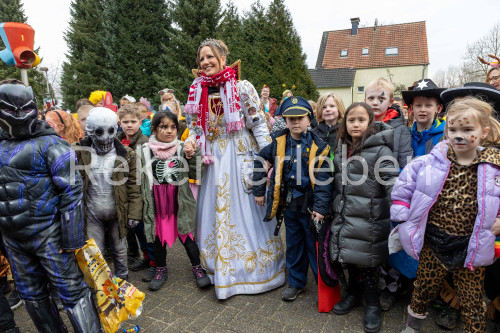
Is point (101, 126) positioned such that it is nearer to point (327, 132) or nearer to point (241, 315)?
point (241, 315)

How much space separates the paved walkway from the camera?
2.80 metres

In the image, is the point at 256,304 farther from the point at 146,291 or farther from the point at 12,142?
the point at 12,142

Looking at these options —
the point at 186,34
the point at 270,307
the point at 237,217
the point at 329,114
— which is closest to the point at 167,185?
the point at 237,217

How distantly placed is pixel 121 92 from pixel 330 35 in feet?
72.0

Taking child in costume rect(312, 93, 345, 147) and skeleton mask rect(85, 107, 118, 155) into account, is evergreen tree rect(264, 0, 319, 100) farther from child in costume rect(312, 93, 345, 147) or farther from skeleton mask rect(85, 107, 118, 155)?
skeleton mask rect(85, 107, 118, 155)

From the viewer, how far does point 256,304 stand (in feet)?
10.5

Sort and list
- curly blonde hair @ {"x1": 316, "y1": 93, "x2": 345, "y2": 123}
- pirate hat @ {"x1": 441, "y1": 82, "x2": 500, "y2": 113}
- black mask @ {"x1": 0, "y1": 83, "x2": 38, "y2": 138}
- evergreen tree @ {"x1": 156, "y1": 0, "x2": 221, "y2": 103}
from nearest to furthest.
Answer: black mask @ {"x1": 0, "y1": 83, "x2": 38, "y2": 138} < pirate hat @ {"x1": 441, "y1": 82, "x2": 500, "y2": 113} < curly blonde hair @ {"x1": 316, "y1": 93, "x2": 345, "y2": 123} < evergreen tree @ {"x1": 156, "y1": 0, "x2": 221, "y2": 103}

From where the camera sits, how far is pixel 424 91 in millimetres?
2943

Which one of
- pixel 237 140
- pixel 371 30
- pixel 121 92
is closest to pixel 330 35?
pixel 371 30

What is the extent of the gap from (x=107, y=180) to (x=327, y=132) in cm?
238

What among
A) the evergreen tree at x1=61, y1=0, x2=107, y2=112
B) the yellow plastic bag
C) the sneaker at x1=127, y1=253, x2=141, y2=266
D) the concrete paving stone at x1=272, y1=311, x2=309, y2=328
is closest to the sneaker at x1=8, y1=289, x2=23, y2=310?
the sneaker at x1=127, y1=253, x2=141, y2=266

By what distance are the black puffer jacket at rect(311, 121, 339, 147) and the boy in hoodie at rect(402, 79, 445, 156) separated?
80 centimetres

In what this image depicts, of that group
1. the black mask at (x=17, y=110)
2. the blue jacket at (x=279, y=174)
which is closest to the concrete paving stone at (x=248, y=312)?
the blue jacket at (x=279, y=174)

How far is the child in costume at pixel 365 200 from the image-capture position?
262cm
